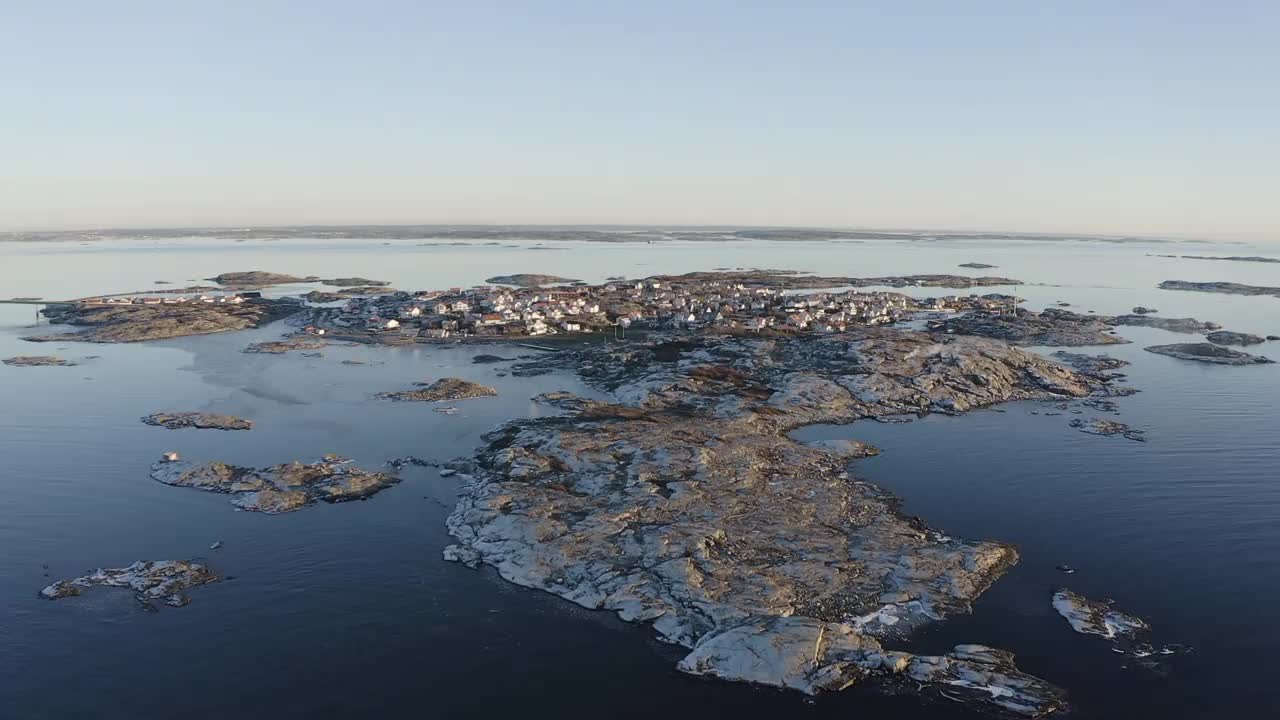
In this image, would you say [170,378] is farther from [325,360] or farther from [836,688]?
[836,688]

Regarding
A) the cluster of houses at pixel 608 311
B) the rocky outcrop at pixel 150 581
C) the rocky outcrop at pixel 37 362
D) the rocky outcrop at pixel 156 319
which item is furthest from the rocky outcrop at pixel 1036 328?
the rocky outcrop at pixel 37 362

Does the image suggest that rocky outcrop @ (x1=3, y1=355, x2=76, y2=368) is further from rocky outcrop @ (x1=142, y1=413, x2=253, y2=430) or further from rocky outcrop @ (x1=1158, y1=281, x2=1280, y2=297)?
rocky outcrop @ (x1=1158, y1=281, x2=1280, y2=297)

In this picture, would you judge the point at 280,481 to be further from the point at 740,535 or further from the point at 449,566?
the point at 740,535

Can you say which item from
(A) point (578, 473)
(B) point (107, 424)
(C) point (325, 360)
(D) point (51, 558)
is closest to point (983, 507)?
(A) point (578, 473)

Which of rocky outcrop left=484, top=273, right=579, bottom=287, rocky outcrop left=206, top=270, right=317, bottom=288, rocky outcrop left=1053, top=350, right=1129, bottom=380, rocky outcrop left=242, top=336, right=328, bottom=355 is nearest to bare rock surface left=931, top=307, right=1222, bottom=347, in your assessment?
rocky outcrop left=1053, top=350, right=1129, bottom=380

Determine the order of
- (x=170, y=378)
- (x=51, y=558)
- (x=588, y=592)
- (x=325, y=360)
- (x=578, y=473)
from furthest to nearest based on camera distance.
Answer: (x=325, y=360), (x=170, y=378), (x=578, y=473), (x=51, y=558), (x=588, y=592)

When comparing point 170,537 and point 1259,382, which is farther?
point 1259,382

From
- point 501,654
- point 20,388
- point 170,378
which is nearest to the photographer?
point 501,654
